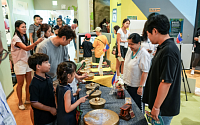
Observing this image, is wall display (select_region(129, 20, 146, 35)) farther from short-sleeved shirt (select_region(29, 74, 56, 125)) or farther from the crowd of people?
short-sleeved shirt (select_region(29, 74, 56, 125))

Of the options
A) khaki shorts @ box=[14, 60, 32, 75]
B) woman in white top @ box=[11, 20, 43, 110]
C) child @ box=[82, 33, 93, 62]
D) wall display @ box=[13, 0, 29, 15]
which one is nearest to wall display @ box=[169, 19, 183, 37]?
child @ box=[82, 33, 93, 62]

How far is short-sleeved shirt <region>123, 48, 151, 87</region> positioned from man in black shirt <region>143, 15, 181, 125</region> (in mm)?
613

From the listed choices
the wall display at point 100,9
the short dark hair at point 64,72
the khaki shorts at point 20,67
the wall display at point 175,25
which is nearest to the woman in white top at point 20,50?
the khaki shorts at point 20,67

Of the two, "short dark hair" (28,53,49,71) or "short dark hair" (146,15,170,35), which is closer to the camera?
"short dark hair" (146,15,170,35)

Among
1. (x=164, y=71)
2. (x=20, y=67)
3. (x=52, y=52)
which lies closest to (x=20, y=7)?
(x=20, y=67)

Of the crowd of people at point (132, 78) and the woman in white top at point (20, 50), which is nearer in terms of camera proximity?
the crowd of people at point (132, 78)

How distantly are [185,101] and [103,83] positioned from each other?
2149mm

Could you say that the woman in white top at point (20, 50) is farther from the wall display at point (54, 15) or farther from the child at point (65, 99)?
the wall display at point (54, 15)

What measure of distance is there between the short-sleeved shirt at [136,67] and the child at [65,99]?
916 mm

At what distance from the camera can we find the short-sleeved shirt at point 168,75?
128 cm

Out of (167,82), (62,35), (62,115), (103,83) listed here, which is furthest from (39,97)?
(103,83)

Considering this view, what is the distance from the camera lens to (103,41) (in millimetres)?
4855

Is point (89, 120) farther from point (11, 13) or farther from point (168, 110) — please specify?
point (11, 13)

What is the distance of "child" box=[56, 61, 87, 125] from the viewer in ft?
4.83
